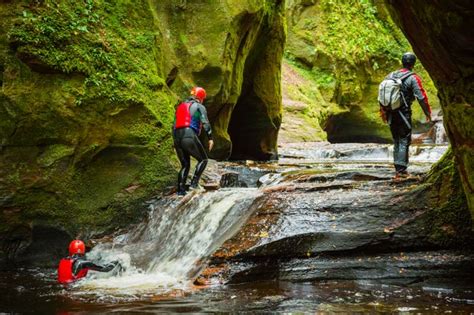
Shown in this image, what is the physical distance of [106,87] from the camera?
9508 millimetres

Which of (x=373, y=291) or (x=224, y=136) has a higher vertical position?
(x=224, y=136)

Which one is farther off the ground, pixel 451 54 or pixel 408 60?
pixel 408 60

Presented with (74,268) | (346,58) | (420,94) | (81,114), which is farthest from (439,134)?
(74,268)

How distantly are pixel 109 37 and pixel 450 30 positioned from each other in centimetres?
721

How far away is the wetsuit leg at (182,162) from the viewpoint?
9838mm

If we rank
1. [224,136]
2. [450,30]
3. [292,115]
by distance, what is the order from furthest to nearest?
[292,115] < [224,136] < [450,30]

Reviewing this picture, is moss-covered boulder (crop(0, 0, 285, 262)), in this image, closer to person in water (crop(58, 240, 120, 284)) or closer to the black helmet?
person in water (crop(58, 240, 120, 284))

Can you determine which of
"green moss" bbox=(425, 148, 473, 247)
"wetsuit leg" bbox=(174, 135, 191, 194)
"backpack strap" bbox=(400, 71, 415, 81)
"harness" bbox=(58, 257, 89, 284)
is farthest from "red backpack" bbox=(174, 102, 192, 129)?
"green moss" bbox=(425, 148, 473, 247)

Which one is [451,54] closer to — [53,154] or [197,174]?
[197,174]

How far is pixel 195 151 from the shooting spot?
9898 millimetres

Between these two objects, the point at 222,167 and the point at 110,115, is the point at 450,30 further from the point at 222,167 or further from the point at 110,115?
the point at 222,167

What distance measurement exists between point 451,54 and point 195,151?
5997mm

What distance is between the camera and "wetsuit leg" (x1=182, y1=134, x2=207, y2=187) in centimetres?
982

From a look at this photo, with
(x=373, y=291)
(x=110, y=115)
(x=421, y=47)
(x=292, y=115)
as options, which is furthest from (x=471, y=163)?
(x=292, y=115)
